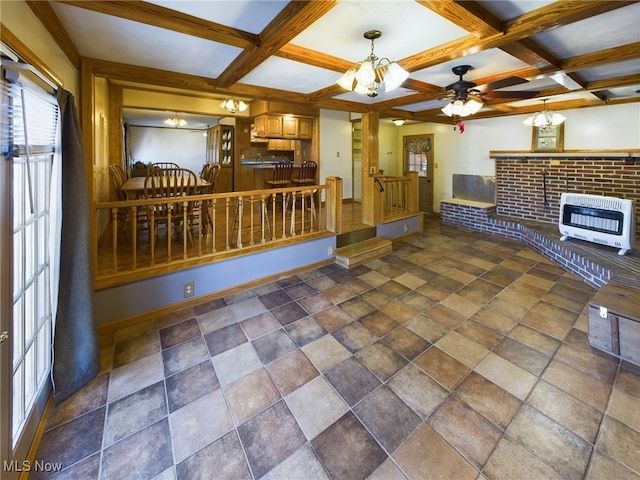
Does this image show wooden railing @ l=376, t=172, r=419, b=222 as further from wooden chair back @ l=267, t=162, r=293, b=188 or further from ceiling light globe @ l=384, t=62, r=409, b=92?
ceiling light globe @ l=384, t=62, r=409, b=92

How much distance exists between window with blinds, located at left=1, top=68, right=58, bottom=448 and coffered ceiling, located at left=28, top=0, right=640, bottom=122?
701mm

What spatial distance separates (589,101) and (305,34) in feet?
16.4

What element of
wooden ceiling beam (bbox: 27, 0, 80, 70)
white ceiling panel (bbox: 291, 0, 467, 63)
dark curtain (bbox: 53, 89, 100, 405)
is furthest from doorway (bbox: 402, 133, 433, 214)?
dark curtain (bbox: 53, 89, 100, 405)

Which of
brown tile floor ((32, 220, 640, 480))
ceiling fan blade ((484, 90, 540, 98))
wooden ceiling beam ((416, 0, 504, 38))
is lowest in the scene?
brown tile floor ((32, 220, 640, 480))

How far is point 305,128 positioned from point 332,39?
13.8 ft

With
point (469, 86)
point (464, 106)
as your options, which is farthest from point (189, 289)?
point (469, 86)

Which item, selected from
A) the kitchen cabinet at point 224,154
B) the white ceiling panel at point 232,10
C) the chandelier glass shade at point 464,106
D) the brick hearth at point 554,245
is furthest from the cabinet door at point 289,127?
the white ceiling panel at point 232,10

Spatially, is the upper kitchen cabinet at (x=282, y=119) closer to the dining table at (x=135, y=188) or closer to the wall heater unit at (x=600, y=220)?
the dining table at (x=135, y=188)

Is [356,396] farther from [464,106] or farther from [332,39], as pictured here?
[464,106]

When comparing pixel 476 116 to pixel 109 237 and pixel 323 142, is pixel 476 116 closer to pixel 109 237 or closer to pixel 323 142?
pixel 323 142

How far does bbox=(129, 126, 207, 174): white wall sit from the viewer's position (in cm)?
892

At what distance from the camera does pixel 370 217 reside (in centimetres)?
510

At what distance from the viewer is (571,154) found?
5.32 metres

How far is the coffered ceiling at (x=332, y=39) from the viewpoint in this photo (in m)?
1.82
